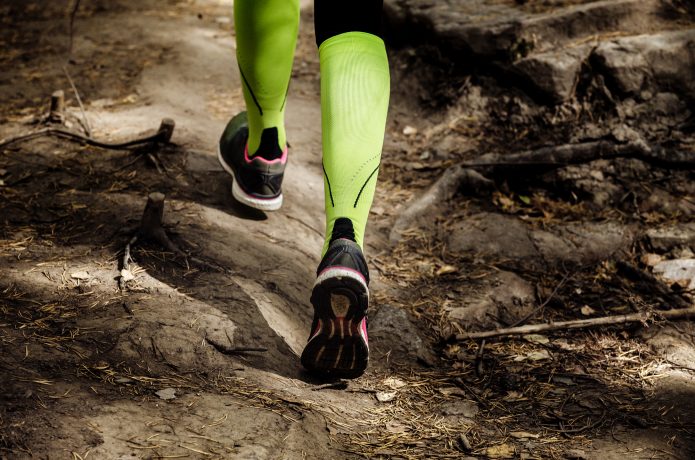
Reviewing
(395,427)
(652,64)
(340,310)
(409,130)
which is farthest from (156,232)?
(652,64)

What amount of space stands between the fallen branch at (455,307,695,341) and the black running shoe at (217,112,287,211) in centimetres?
103

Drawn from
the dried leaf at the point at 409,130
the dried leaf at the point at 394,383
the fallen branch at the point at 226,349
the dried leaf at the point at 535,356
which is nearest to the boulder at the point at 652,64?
the dried leaf at the point at 409,130

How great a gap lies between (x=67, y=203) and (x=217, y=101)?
187 centimetres

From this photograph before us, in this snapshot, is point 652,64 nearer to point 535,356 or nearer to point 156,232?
point 535,356

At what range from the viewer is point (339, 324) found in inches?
76.0

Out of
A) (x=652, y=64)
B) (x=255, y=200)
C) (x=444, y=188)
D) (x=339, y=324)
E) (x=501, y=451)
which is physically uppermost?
(x=652, y=64)

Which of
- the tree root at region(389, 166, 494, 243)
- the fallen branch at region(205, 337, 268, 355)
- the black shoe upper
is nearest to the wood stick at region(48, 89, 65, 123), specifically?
the black shoe upper

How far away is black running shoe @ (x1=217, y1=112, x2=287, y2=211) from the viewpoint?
9.23 ft

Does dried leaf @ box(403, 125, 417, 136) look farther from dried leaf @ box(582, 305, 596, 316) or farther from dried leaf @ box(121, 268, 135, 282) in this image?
dried leaf @ box(121, 268, 135, 282)

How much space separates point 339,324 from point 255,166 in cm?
112

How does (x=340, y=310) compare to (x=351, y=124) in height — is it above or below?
below

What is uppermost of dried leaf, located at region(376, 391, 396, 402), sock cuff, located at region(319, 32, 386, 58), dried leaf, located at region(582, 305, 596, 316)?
Result: sock cuff, located at region(319, 32, 386, 58)

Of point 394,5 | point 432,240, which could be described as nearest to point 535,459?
point 432,240

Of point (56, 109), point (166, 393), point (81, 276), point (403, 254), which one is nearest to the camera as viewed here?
point (166, 393)
